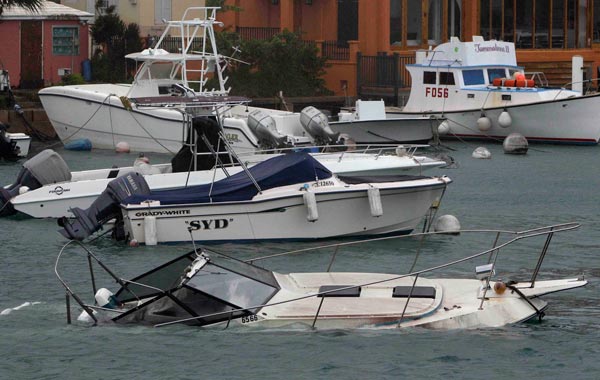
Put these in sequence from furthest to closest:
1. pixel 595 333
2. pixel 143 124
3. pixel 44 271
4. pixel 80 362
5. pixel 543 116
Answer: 1. pixel 543 116
2. pixel 143 124
3. pixel 44 271
4. pixel 595 333
5. pixel 80 362

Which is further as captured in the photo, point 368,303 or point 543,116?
point 543,116

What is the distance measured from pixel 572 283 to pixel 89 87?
26.3 m

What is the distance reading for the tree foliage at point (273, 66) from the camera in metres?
47.9

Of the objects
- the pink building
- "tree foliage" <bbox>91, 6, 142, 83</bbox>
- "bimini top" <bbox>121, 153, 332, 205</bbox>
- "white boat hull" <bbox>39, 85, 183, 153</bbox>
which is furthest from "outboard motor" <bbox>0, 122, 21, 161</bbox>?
"tree foliage" <bbox>91, 6, 142, 83</bbox>

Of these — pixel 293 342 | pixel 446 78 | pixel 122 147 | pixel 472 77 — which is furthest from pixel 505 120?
pixel 293 342

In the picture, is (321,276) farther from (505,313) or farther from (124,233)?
(124,233)

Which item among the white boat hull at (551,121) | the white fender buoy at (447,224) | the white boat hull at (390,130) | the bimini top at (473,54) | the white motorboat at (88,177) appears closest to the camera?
the white fender buoy at (447,224)

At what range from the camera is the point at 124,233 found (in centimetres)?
2200

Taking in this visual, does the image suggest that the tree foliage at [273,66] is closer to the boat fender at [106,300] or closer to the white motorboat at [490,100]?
the white motorboat at [490,100]

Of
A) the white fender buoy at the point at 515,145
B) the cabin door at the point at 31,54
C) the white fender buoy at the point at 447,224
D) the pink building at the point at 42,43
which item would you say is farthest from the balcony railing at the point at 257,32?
the white fender buoy at the point at 447,224

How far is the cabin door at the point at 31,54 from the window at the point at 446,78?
14.6m

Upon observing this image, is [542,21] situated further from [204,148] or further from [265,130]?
[204,148]

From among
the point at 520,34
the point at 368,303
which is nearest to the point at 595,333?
the point at 368,303

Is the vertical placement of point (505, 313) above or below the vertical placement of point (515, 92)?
Answer: below
